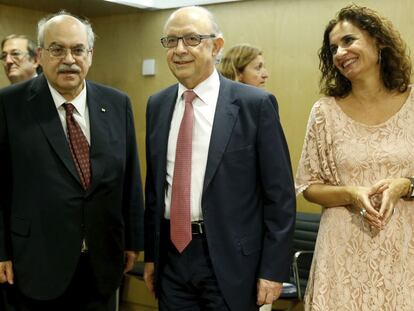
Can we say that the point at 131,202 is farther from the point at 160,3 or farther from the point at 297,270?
the point at 160,3

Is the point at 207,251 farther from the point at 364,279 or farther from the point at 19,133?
the point at 19,133

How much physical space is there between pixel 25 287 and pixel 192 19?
1.23 m

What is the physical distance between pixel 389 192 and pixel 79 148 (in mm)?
1212

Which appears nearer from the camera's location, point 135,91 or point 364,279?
point 364,279

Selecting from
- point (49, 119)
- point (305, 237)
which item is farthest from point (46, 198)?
point (305, 237)

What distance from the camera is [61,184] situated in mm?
2469

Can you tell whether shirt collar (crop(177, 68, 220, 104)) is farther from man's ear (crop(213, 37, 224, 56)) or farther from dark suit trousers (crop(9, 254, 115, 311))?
dark suit trousers (crop(9, 254, 115, 311))

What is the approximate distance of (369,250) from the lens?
2.25 meters

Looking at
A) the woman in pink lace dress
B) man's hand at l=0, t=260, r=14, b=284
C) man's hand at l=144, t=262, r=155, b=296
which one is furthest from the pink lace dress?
man's hand at l=0, t=260, r=14, b=284

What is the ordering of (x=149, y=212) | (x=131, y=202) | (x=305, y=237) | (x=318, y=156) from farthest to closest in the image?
(x=305, y=237) → (x=131, y=202) → (x=149, y=212) → (x=318, y=156)

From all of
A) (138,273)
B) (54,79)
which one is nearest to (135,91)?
(138,273)

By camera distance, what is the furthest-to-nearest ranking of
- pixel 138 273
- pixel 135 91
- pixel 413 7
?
pixel 135 91, pixel 138 273, pixel 413 7

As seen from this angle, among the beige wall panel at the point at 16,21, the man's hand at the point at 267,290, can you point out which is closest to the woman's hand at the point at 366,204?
the man's hand at the point at 267,290

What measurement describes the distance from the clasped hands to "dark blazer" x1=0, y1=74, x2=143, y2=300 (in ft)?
3.33
